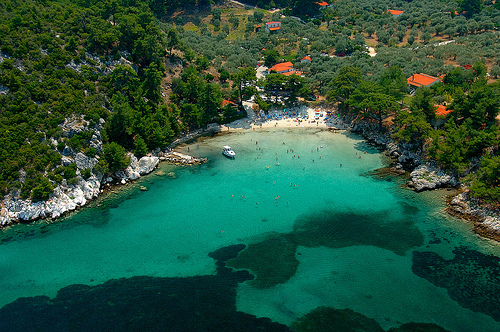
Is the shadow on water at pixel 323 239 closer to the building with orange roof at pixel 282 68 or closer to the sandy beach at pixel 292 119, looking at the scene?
the sandy beach at pixel 292 119

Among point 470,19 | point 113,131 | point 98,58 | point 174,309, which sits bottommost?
point 174,309

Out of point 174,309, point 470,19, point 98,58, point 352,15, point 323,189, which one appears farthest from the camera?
point 352,15

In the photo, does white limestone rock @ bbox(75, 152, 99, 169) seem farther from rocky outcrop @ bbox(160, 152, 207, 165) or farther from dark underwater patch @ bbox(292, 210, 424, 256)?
dark underwater patch @ bbox(292, 210, 424, 256)

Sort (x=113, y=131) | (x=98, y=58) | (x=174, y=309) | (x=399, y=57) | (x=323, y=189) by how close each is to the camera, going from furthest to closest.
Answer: (x=399, y=57) → (x=98, y=58) → (x=113, y=131) → (x=323, y=189) → (x=174, y=309)

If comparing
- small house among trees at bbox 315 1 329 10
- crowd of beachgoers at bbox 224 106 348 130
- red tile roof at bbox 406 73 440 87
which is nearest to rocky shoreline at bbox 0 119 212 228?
crowd of beachgoers at bbox 224 106 348 130

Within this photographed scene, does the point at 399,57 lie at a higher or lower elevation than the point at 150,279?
higher

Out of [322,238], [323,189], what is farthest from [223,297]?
[323,189]

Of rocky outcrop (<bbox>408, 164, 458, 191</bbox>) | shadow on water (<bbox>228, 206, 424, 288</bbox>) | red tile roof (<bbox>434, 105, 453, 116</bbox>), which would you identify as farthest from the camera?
red tile roof (<bbox>434, 105, 453, 116</bbox>)

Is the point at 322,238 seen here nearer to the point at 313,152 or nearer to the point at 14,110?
the point at 313,152

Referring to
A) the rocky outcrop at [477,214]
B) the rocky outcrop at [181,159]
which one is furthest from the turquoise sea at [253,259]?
the rocky outcrop at [181,159]
